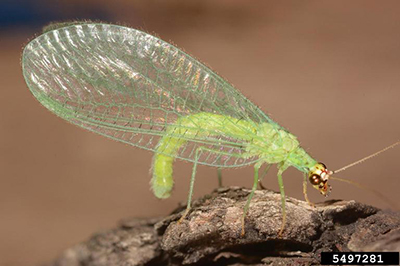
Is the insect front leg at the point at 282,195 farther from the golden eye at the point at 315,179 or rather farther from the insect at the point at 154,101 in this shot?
the golden eye at the point at 315,179

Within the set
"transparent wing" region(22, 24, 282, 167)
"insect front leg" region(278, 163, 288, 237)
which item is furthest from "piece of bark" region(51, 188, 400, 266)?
"transparent wing" region(22, 24, 282, 167)

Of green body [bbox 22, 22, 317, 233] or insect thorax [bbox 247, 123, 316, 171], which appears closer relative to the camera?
green body [bbox 22, 22, 317, 233]

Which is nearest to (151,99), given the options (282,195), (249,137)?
(249,137)

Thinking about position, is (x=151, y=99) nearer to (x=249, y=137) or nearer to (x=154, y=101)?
(x=154, y=101)

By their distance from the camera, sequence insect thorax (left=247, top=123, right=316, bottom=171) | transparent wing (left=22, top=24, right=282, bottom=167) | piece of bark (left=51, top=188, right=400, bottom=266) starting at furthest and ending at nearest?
insect thorax (left=247, top=123, right=316, bottom=171) → transparent wing (left=22, top=24, right=282, bottom=167) → piece of bark (left=51, top=188, right=400, bottom=266)

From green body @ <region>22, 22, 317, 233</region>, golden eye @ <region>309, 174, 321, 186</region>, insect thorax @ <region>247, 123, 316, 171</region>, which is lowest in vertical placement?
golden eye @ <region>309, 174, 321, 186</region>

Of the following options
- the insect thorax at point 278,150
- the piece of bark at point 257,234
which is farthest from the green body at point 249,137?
the piece of bark at point 257,234

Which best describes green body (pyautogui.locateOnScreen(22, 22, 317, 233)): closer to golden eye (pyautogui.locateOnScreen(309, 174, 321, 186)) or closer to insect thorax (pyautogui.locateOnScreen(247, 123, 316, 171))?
insect thorax (pyautogui.locateOnScreen(247, 123, 316, 171))
